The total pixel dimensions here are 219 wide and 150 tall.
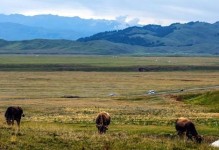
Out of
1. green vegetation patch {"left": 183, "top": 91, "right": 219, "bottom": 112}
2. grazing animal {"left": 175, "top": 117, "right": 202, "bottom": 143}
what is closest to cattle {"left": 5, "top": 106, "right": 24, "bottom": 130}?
grazing animal {"left": 175, "top": 117, "right": 202, "bottom": 143}

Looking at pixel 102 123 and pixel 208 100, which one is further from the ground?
pixel 102 123

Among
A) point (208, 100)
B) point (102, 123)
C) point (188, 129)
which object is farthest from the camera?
point (208, 100)

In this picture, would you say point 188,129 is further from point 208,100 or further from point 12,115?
point 208,100

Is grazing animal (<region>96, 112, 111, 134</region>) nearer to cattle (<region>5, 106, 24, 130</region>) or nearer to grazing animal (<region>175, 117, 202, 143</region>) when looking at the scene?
grazing animal (<region>175, 117, 202, 143</region>)

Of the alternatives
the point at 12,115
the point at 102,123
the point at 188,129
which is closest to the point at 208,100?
the point at 102,123

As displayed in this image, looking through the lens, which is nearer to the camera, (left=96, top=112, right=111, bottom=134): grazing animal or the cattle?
(left=96, top=112, right=111, bottom=134): grazing animal

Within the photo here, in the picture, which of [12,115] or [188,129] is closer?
[188,129]

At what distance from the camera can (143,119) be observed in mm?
43969

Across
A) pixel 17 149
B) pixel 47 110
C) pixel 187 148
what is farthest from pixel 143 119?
pixel 17 149

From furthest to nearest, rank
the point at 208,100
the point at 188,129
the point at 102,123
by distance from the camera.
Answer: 1. the point at 208,100
2. the point at 102,123
3. the point at 188,129

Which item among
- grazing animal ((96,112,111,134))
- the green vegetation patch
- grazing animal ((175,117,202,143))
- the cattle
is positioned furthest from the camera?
the green vegetation patch

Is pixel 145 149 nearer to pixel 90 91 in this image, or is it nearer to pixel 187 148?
pixel 187 148

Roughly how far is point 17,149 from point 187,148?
8.33 m

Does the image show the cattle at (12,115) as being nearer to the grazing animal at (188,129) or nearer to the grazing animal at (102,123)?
the grazing animal at (102,123)
